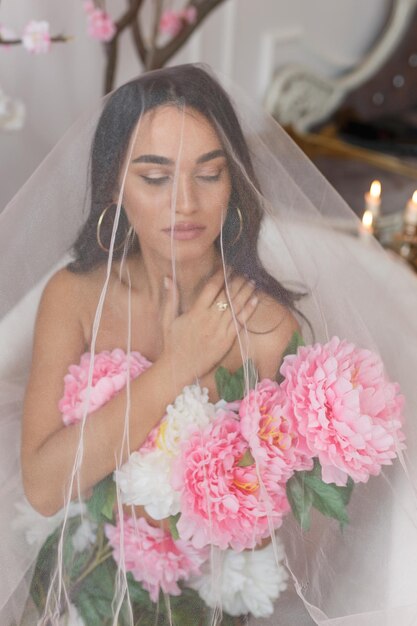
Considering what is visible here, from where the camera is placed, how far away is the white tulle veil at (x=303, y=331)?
80 cm

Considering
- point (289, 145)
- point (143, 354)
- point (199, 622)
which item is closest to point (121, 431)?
point (143, 354)

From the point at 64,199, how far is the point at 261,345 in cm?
26

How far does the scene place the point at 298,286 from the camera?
82 centimetres

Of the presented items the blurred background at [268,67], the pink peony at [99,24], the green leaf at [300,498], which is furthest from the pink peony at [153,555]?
the pink peony at [99,24]

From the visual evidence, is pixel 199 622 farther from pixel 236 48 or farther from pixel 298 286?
pixel 236 48

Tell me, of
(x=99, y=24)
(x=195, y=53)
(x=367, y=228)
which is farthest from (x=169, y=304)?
(x=195, y=53)

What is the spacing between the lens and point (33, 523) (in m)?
0.81

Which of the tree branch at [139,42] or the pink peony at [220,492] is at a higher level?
the tree branch at [139,42]

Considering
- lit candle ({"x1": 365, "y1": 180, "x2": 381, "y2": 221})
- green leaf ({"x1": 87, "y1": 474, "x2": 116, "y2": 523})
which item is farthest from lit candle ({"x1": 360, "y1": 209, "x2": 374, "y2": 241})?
green leaf ({"x1": 87, "y1": 474, "x2": 116, "y2": 523})

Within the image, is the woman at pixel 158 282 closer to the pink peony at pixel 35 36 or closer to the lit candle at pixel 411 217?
the pink peony at pixel 35 36

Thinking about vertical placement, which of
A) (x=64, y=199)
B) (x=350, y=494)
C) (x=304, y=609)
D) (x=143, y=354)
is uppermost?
(x=64, y=199)

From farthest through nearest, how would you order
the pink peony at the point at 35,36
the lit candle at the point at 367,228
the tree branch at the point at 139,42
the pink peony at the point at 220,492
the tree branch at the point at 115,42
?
1. the tree branch at the point at 139,42
2. the tree branch at the point at 115,42
3. the pink peony at the point at 35,36
4. the lit candle at the point at 367,228
5. the pink peony at the point at 220,492

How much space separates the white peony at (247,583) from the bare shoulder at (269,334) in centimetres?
18

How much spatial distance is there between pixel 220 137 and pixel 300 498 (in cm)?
37
